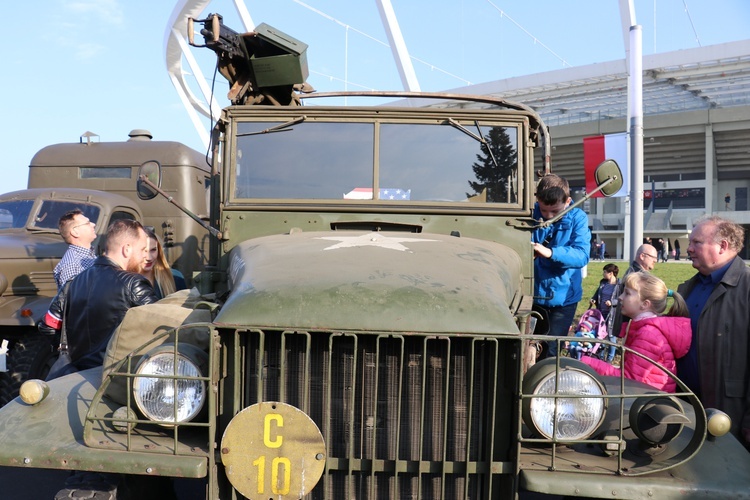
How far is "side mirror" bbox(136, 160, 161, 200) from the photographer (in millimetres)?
4256

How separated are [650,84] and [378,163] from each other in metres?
19.5

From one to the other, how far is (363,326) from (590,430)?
88 cm

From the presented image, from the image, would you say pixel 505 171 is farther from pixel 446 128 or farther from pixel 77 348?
pixel 77 348

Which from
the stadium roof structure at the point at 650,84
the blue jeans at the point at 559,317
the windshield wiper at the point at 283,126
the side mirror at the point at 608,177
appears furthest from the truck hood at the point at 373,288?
the stadium roof structure at the point at 650,84

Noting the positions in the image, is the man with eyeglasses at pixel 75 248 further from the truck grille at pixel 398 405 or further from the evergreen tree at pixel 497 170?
the truck grille at pixel 398 405

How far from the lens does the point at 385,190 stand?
409cm

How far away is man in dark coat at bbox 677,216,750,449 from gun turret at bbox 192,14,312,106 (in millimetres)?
2661

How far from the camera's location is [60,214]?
7.20 metres

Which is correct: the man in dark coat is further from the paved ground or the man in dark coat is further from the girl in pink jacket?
the paved ground

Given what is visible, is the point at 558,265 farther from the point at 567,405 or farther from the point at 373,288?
the point at 373,288

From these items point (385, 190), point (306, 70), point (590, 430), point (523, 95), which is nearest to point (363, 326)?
point (590, 430)

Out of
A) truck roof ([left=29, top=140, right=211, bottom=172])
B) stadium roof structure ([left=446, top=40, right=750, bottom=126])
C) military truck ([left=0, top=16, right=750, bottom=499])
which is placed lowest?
military truck ([left=0, top=16, right=750, bottom=499])

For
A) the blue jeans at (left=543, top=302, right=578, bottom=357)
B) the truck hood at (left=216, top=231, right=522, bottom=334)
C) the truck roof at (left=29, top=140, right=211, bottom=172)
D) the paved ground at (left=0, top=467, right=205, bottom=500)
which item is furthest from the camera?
the truck roof at (left=29, top=140, right=211, bottom=172)

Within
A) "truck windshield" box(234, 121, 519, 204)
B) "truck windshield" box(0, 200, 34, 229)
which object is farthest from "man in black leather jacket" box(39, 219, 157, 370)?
"truck windshield" box(0, 200, 34, 229)
